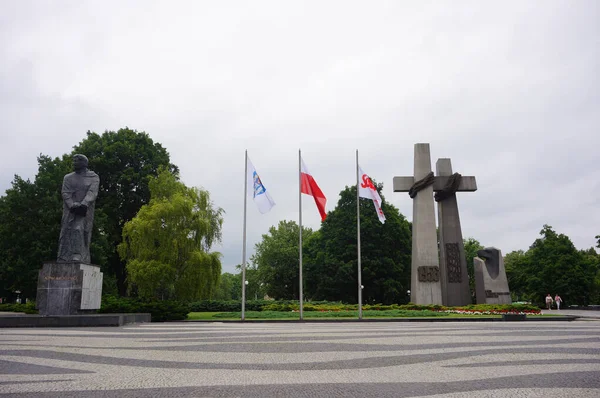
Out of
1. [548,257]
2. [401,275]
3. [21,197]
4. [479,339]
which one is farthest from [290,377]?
[548,257]

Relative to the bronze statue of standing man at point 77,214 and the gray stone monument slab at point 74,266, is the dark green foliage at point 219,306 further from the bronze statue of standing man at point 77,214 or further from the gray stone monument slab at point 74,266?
the bronze statue of standing man at point 77,214

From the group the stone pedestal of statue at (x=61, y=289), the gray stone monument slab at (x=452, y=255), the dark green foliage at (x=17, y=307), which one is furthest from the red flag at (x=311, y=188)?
the dark green foliage at (x=17, y=307)

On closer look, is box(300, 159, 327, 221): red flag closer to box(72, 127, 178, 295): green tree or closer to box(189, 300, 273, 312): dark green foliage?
box(189, 300, 273, 312): dark green foliage

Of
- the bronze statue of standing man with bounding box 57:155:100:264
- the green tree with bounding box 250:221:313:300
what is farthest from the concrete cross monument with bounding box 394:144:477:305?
the green tree with bounding box 250:221:313:300

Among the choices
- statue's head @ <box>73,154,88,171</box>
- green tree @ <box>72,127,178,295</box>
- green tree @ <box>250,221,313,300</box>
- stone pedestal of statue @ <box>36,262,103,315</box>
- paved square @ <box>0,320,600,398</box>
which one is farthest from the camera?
green tree @ <box>250,221,313,300</box>

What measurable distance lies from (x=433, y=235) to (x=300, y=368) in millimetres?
29700

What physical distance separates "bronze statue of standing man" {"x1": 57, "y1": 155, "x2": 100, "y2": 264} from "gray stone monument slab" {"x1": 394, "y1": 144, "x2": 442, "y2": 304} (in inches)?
935

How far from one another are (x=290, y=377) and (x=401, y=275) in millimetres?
45759

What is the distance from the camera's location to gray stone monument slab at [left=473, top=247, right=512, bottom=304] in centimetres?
3503

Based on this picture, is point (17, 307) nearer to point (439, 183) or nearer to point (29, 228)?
point (29, 228)

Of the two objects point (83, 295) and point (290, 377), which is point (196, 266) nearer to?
point (83, 295)

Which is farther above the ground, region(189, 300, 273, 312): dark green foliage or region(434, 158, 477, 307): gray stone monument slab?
region(434, 158, 477, 307): gray stone monument slab

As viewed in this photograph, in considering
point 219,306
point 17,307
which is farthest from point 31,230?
point 219,306

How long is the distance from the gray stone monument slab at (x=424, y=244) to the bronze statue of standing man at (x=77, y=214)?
2375cm
